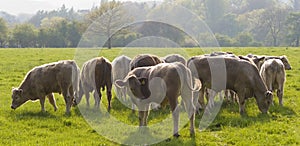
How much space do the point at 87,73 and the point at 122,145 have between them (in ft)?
17.8

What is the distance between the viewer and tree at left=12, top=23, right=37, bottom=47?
86750 mm

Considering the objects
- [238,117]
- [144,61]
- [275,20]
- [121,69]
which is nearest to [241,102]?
[238,117]

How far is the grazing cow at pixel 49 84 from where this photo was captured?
12.9m

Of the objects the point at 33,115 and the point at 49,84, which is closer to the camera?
the point at 33,115

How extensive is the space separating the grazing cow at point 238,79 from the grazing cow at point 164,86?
9.66ft

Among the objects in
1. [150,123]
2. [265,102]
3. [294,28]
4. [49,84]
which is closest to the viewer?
[150,123]

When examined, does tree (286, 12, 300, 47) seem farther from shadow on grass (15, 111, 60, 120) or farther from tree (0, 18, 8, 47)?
shadow on grass (15, 111, 60, 120)

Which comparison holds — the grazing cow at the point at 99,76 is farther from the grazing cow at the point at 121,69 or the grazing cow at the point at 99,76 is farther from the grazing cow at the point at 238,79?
the grazing cow at the point at 238,79

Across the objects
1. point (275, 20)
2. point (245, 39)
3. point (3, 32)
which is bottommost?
point (245, 39)

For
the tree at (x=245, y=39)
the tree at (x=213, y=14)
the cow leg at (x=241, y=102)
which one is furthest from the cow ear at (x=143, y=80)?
the tree at (x=213, y=14)

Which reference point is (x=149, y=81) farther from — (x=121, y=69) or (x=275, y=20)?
(x=275, y=20)

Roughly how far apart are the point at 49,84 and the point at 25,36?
79179 millimetres

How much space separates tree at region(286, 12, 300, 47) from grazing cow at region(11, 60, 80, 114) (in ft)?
271

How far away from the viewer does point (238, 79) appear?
12.3 m
